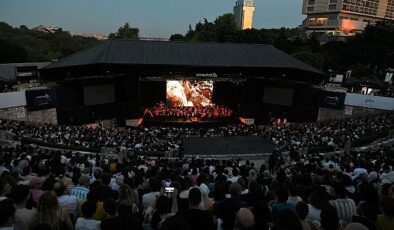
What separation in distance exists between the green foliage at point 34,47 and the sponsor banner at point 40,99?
26.9 m

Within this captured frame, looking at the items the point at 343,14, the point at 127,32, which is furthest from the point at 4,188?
the point at 343,14

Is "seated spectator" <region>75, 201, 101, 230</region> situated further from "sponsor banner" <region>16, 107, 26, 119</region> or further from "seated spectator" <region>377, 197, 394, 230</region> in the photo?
"sponsor banner" <region>16, 107, 26, 119</region>

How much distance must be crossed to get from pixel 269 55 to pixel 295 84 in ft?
13.9

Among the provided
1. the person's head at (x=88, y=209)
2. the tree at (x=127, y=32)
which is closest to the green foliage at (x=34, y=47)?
the tree at (x=127, y=32)

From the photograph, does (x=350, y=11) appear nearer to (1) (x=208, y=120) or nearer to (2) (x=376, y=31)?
(2) (x=376, y=31)

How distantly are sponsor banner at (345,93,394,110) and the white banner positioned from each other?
3015 cm

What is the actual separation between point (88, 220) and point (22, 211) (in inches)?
36.3

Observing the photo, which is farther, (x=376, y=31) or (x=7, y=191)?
(x=376, y=31)

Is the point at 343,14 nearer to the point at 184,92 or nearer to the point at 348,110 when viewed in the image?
the point at 348,110

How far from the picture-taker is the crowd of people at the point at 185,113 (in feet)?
118

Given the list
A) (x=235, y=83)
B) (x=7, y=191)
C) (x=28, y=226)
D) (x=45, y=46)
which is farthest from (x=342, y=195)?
(x=45, y=46)

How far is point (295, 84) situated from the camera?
36250mm

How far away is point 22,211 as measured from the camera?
4520 millimetres

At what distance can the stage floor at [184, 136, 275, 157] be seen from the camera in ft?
72.0
